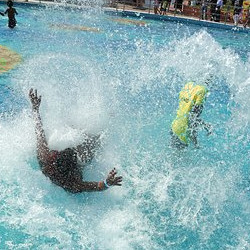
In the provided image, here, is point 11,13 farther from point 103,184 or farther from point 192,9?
point 103,184

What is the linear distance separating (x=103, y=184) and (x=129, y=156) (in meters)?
1.87

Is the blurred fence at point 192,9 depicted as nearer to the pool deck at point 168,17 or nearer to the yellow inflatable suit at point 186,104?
the pool deck at point 168,17

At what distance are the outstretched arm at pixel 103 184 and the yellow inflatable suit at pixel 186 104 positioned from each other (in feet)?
5.40

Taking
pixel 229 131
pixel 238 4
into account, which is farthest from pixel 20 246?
pixel 238 4

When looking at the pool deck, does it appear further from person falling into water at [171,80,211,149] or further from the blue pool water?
person falling into water at [171,80,211,149]

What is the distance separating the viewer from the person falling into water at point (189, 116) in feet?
18.4

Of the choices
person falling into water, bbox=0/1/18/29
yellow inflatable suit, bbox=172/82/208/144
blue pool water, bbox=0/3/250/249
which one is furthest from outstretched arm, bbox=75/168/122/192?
person falling into water, bbox=0/1/18/29

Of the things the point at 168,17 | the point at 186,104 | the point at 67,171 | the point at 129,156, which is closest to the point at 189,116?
the point at 186,104

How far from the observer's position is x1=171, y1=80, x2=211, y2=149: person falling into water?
5.61 metres

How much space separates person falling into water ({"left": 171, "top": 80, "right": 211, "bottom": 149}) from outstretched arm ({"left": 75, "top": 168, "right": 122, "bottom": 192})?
1654 mm

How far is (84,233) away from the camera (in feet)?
15.4

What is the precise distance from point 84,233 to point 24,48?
9.17m

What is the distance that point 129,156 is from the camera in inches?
246

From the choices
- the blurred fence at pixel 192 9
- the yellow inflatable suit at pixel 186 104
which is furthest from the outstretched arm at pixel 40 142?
the blurred fence at pixel 192 9
